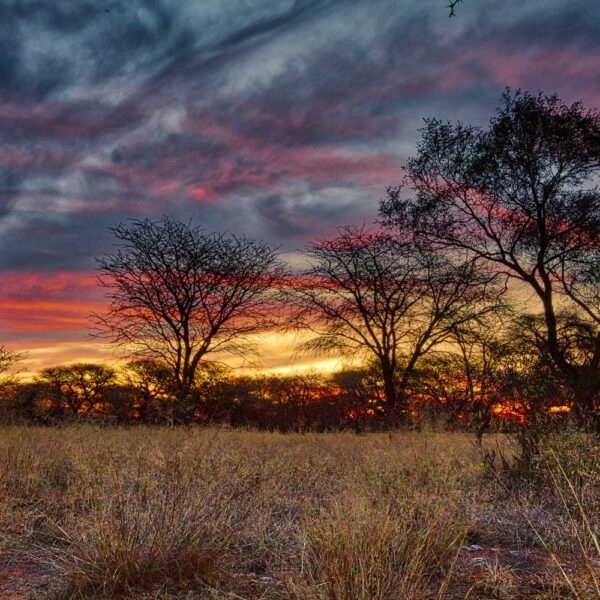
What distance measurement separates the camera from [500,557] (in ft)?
16.2

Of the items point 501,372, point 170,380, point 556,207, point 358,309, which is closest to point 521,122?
point 556,207

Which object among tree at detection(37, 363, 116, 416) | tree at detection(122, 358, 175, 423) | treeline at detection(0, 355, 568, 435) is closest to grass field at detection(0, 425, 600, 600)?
treeline at detection(0, 355, 568, 435)

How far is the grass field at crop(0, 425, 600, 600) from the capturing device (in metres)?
3.85

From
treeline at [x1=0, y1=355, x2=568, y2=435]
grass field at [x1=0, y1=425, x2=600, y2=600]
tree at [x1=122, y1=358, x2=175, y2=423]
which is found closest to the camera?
grass field at [x1=0, y1=425, x2=600, y2=600]

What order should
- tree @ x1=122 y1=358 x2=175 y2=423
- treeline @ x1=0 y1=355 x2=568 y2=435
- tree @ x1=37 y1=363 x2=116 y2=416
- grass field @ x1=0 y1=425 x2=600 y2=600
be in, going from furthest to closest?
tree @ x1=37 y1=363 x2=116 y2=416 < tree @ x1=122 y1=358 x2=175 y2=423 < treeline @ x1=0 y1=355 x2=568 y2=435 < grass field @ x1=0 y1=425 x2=600 y2=600

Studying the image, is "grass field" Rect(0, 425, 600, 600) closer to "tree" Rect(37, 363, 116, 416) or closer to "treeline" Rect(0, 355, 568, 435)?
"treeline" Rect(0, 355, 568, 435)

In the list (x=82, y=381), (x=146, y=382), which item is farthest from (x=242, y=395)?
(x=82, y=381)

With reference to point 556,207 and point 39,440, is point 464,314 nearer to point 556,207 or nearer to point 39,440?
point 556,207

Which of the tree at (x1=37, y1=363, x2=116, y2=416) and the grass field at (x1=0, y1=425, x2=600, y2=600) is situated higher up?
the tree at (x1=37, y1=363, x2=116, y2=416)

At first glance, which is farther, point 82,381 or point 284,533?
point 82,381

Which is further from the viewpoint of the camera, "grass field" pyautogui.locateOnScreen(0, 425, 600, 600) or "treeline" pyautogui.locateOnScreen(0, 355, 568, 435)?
"treeline" pyautogui.locateOnScreen(0, 355, 568, 435)

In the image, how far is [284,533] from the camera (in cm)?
514

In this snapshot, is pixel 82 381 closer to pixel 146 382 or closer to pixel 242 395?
pixel 146 382

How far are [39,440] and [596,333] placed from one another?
12.5 metres
